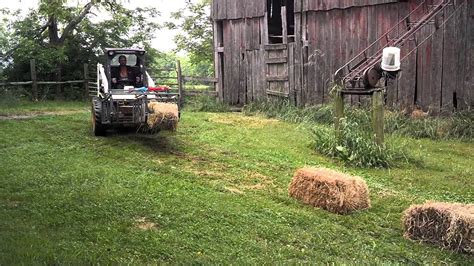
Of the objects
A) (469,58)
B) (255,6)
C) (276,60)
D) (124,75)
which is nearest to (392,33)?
(469,58)

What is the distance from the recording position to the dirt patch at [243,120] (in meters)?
14.5

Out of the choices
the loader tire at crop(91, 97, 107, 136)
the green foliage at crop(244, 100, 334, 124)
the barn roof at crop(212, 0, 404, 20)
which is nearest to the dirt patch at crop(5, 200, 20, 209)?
the loader tire at crop(91, 97, 107, 136)

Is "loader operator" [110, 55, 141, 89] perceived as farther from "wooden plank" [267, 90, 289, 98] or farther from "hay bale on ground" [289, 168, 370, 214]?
"hay bale on ground" [289, 168, 370, 214]

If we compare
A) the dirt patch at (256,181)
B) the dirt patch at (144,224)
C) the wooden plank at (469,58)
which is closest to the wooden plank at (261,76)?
the wooden plank at (469,58)

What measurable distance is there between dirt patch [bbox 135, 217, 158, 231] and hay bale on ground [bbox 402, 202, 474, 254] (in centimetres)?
286

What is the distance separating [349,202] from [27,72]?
62.3 feet

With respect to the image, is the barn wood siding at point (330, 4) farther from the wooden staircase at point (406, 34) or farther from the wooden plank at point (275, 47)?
the wooden plank at point (275, 47)

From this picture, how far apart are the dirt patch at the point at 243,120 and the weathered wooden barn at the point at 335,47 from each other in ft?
5.95

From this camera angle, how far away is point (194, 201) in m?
6.71

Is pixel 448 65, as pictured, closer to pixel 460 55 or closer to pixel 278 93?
pixel 460 55

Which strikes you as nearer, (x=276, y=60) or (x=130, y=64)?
(x=130, y=64)

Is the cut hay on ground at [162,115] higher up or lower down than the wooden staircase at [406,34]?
lower down

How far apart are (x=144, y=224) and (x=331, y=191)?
2443 millimetres

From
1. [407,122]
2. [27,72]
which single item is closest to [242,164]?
[407,122]
